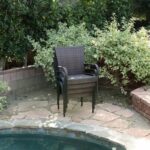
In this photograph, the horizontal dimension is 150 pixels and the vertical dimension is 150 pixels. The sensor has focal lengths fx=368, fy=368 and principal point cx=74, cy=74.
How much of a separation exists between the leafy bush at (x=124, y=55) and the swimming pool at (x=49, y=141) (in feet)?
5.34

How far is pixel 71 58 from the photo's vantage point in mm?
5648

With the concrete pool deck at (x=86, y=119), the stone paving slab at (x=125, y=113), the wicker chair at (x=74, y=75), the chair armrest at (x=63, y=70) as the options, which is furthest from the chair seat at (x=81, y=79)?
the stone paving slab at (x=125, y=113)

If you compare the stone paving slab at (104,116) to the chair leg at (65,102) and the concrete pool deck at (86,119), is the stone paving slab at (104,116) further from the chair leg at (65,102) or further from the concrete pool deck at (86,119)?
the chair leg at (65,102)

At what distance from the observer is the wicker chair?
16.9 feet

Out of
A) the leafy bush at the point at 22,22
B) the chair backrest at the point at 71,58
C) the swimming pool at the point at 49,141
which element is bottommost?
the swimming pool at the point at 49,141

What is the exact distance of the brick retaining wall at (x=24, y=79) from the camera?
6.10 meters

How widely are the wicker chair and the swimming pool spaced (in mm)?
583

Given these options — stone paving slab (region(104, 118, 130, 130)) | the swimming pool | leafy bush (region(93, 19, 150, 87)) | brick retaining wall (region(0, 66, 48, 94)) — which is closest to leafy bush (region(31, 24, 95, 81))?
leafy bush (region(93, 19, 150, 87))

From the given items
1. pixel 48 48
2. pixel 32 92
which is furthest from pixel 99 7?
pixel 32 92

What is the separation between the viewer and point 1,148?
446 cm

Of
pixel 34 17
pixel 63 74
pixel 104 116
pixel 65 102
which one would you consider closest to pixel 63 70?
pixel 63 74

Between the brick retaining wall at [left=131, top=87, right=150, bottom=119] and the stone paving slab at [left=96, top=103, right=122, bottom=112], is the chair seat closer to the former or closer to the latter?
the stone paving slab at [left=96, top=103, right=122, bottom=112]

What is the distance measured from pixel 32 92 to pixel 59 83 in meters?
1.09

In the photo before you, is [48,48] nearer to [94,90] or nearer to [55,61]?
[55,61]
